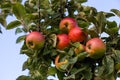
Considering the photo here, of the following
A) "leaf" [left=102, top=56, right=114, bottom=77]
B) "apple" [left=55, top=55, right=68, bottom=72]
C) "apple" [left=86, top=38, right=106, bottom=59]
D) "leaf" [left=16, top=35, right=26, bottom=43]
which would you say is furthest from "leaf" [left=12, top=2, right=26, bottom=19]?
"leaf" [left=102, top=56, right=114, bottom=77]

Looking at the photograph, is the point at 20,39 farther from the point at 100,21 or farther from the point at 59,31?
the point at 100,21

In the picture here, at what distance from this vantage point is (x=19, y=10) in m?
2.21

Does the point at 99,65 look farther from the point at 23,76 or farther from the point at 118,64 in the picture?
the point at 23,76

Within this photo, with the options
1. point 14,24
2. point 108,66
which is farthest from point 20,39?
point 108,66

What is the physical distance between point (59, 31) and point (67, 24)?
0.11 metres

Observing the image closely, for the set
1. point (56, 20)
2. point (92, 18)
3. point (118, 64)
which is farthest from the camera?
point (56, 20)

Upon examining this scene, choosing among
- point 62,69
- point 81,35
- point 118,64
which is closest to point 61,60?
point 62,69

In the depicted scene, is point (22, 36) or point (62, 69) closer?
point (62, 69)

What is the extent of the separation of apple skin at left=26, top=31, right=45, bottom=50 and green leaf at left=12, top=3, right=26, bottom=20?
0.55ft

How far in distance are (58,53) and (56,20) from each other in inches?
11.4

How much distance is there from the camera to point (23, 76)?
2.29 metres

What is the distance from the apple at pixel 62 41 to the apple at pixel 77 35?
34 millimetres

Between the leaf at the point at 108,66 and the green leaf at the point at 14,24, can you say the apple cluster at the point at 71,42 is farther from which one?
the green leaf at the point at 14,24

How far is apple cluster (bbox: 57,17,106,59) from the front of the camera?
205 cm
